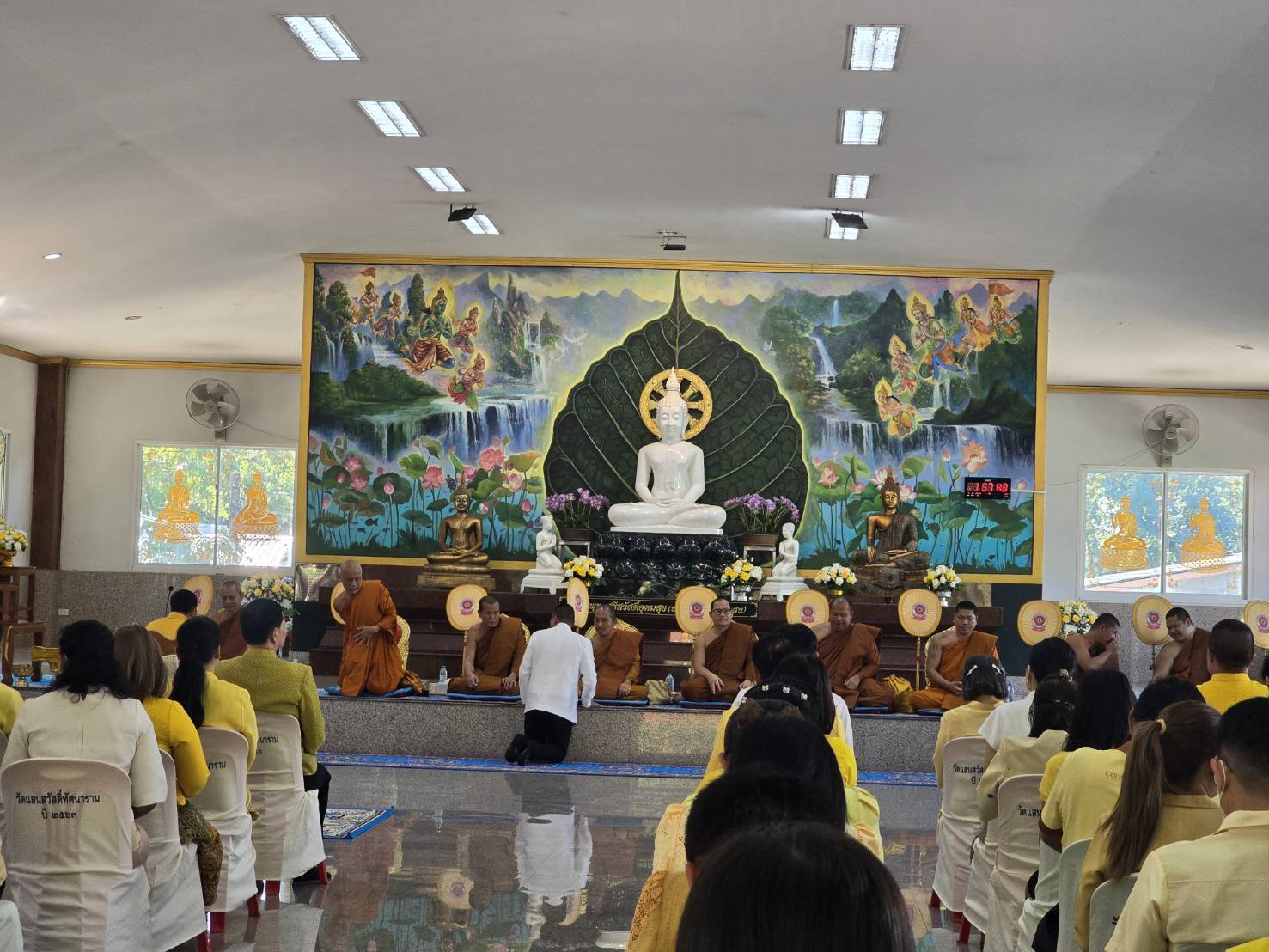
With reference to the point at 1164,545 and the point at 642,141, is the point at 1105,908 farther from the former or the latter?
the point at 1164,545

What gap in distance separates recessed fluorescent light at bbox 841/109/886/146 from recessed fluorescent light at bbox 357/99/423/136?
8.66 ft

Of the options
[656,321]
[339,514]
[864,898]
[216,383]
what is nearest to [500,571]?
[339,514]

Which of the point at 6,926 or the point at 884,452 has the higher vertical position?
the point at 884,452

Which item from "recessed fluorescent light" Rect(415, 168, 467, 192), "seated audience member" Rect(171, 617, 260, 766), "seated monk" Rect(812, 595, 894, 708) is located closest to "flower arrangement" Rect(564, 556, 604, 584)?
"seated monk" Rect(812, 595, 894, 708)

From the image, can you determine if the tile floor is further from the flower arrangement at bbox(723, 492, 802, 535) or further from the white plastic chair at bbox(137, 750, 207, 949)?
the flower arrangement at bbox(723, 492, 802, 535)

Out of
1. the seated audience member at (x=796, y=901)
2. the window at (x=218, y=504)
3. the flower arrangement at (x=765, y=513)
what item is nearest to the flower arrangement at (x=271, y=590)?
the flower arrangement at (x=765, y=513)

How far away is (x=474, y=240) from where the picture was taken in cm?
1204

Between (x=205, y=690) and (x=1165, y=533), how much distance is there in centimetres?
1587

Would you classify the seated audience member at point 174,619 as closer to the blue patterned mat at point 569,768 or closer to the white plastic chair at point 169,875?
the blue patterned mat at point 569,768

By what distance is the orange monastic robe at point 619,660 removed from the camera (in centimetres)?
991

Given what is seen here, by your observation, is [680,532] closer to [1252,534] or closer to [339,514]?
[339,514]

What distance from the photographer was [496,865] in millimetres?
5941

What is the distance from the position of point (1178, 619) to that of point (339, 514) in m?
6.88

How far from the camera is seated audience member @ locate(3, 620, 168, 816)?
3809mm
